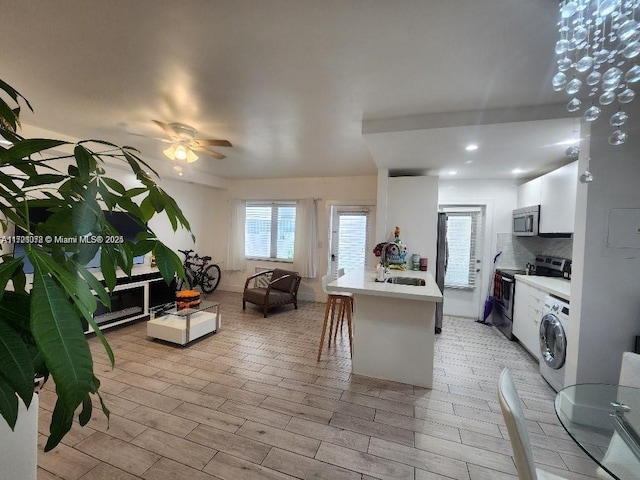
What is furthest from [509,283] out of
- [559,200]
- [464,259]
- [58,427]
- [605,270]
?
[58,427]

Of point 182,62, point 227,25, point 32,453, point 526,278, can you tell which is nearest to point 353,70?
point 227,25

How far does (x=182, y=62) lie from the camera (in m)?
1.81

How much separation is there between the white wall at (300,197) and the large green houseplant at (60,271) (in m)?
4.74

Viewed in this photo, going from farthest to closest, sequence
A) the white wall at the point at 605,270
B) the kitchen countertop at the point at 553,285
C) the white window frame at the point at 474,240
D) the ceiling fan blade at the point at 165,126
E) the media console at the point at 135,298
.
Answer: the white window frame at the point at 474,240 < the media console at the point at 135,298 < the ceiling fan blade at the point at 165,126 < the kitchen countertop at the point at 553,285 < the white wall at the point at 605,270

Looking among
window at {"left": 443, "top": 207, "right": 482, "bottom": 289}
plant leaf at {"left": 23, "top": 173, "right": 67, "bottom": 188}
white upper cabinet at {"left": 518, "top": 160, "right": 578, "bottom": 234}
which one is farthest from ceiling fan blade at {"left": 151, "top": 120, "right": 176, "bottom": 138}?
window at {"left": 443, "top": 207, "right": 482, "bottom": 289}

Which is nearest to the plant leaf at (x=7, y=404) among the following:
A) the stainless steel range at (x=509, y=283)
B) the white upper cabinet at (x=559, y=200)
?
the white upper cabinet at (x=559, y=200)

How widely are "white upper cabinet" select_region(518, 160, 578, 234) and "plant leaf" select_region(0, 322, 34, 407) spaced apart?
137 inches

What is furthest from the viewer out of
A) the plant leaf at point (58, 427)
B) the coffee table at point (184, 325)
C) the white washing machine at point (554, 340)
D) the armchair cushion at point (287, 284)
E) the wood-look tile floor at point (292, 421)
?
the armchair cushion at point (287, 284)

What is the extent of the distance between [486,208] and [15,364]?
16.5 feet

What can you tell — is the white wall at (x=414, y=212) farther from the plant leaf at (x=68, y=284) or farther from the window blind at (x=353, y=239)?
the plant leaf at (x=68, y=284)

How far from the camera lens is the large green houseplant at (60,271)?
0.34 metres

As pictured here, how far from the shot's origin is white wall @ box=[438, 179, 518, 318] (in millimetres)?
4293

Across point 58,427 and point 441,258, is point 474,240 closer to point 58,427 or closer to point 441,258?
point 441,258

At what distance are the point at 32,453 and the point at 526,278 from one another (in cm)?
435
